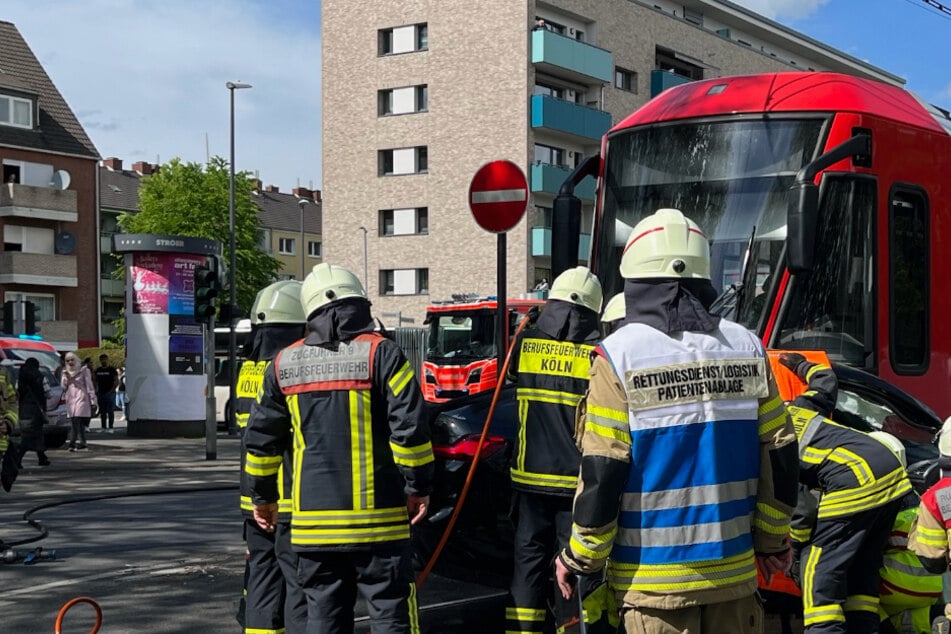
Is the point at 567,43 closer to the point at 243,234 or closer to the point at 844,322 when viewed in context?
the point at 243,234

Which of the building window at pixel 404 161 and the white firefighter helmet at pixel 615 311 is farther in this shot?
the building window at pixel 404 161

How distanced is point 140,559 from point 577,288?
541 centimetres

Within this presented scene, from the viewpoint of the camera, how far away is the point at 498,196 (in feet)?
28.8

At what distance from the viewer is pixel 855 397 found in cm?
657

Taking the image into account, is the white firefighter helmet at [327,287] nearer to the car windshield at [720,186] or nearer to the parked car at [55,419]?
the car windshield at [720,186]

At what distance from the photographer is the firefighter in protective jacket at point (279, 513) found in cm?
558

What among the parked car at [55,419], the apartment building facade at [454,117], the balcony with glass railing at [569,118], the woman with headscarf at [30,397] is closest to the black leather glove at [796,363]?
the woman with headscarf at [30,397]

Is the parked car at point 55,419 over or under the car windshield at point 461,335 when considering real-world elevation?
under

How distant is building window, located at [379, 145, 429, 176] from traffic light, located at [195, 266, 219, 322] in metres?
28.6

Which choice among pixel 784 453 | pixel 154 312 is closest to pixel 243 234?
pixel 154 312

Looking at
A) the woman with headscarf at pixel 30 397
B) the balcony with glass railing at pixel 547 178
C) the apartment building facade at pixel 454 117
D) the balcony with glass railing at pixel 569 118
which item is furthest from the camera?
the apartment building facade at pixel 454 117

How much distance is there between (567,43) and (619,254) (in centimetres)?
3767

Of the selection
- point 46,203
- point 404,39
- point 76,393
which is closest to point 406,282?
point 404,39

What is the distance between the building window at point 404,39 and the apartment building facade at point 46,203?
1724 cm
